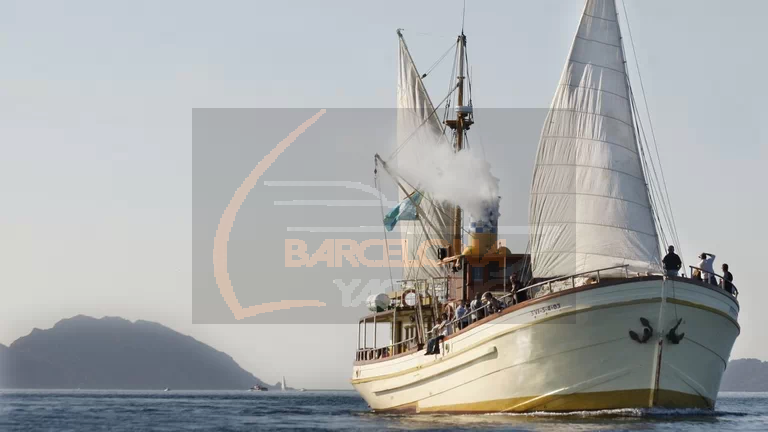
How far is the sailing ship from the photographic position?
43156 mm

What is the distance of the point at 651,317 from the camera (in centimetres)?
4303

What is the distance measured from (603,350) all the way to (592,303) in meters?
2.02

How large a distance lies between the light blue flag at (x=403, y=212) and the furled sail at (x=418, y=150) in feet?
1.85

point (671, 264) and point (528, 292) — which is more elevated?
point (671, 264)

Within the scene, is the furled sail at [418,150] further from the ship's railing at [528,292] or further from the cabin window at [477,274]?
the ship's railing at [528,292]

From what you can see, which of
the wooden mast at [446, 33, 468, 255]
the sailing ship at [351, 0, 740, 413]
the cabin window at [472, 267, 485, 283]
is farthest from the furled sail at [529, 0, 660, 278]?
the wooden mast at [446, 33, 468, 255]

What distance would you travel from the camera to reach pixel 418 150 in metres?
71.8

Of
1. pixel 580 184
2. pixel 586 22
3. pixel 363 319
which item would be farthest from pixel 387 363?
pixel 586 22

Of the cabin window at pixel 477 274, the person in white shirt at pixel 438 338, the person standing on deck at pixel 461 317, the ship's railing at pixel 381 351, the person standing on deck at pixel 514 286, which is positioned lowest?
the ship's railing at pixel 381 351

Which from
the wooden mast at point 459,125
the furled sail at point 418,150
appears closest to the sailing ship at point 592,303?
the wooden mast at point 459,125

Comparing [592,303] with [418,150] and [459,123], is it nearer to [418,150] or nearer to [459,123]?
[459,123]

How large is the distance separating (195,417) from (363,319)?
11.4 m

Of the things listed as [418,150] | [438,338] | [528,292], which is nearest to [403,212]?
[418,150]

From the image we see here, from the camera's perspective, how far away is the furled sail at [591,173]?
45.6 m
